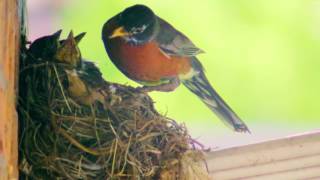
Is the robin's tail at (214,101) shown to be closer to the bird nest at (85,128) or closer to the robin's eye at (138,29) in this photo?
the robin's eye at (138,29)

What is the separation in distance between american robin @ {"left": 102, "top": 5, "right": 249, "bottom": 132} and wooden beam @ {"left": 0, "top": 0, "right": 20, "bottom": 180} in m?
0.65

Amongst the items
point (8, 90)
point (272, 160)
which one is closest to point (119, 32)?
point (272, 160)

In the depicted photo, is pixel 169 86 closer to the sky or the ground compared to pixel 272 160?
closer to the sky

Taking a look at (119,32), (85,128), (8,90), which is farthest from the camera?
(119,32)

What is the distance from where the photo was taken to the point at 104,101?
1.59 meters

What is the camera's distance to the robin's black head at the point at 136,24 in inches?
81.5

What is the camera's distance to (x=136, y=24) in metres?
2.10

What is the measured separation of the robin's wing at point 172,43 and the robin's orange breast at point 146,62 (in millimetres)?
16

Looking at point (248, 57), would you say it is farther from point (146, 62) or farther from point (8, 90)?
point (8, 90)

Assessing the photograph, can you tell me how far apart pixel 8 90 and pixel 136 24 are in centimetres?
81

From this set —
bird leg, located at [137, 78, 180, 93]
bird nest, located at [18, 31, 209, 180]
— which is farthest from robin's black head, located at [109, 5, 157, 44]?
bird nest, located at [18, 31, 209, 180]

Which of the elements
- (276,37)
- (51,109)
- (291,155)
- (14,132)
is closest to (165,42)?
(276,37)

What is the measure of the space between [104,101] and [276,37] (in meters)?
0.73

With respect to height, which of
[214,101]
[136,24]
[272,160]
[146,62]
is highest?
[136,24]
